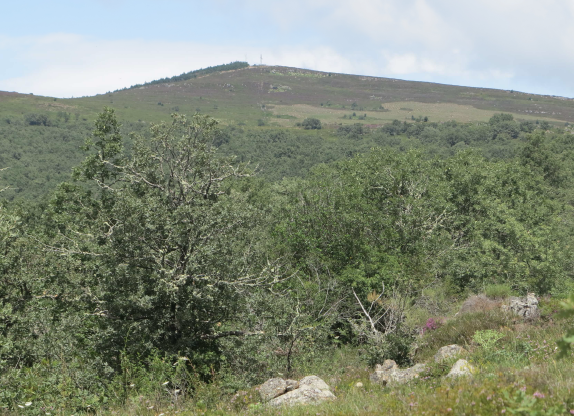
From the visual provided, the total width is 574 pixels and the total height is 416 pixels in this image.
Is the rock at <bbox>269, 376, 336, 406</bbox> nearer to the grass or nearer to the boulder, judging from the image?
the grass

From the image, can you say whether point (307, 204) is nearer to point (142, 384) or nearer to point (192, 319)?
point (192, 319)

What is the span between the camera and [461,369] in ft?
23.4

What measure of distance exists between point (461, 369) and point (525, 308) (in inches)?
261

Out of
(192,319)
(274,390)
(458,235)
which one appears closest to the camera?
(274,390)

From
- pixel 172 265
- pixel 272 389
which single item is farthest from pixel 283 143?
pixel 272 389

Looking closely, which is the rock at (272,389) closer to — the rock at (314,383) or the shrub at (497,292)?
the rock at (314,383)

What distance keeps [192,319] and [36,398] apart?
4.91 m

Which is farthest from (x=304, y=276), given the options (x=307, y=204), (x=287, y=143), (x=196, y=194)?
(x=287, y=143)

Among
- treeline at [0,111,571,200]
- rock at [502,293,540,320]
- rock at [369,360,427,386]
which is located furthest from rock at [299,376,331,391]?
treeline at [0,111,571,200]

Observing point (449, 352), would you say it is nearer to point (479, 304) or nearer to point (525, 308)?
point (525, 308)

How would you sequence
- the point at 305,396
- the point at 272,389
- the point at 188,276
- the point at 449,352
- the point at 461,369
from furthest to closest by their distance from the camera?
the point at 188,276 → the point at 449,352 → the point at 272,389 → the point at 305,396 → the point at 461,369

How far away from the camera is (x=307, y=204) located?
2445cm

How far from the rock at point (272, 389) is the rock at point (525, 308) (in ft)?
24.9

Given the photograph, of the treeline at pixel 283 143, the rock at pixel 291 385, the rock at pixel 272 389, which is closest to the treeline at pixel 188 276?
the rock at pixel 272 389
